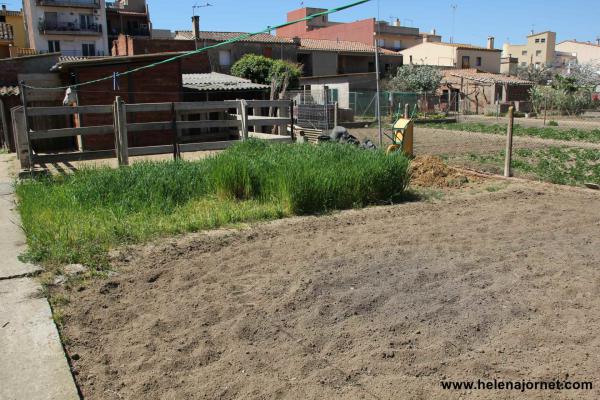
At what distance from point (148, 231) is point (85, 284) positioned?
66.2 inches

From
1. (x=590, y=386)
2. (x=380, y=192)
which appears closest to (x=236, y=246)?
(x=380, y=192)

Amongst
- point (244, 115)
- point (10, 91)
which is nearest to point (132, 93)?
point (10, 91)

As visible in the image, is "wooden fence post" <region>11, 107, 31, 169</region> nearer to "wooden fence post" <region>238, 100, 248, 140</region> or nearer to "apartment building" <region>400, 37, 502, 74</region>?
"wooden fence post" <region>238, 100, 248, 140</region>

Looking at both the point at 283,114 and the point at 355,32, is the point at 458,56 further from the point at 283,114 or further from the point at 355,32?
the point at 283,114

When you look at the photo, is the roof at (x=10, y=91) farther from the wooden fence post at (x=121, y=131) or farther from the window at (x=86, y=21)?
the window at (x=86, y=21)

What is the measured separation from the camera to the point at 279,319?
170 inches

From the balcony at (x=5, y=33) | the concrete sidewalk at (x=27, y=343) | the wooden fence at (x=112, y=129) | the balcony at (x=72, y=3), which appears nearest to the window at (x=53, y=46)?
the balcony at (x=72, y=3)

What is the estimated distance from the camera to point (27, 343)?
392cm

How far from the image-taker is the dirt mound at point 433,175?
10.5 metres

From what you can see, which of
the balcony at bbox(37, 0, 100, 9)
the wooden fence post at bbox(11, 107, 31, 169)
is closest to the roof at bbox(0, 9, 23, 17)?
the balcony at bbox(37, 0, 100, 9)

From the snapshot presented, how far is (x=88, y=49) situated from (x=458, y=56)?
41.6 m

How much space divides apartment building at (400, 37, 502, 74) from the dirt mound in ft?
179

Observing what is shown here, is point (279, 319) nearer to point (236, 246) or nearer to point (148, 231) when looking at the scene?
point (236, 246)

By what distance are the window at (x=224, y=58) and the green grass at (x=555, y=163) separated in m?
34.3
